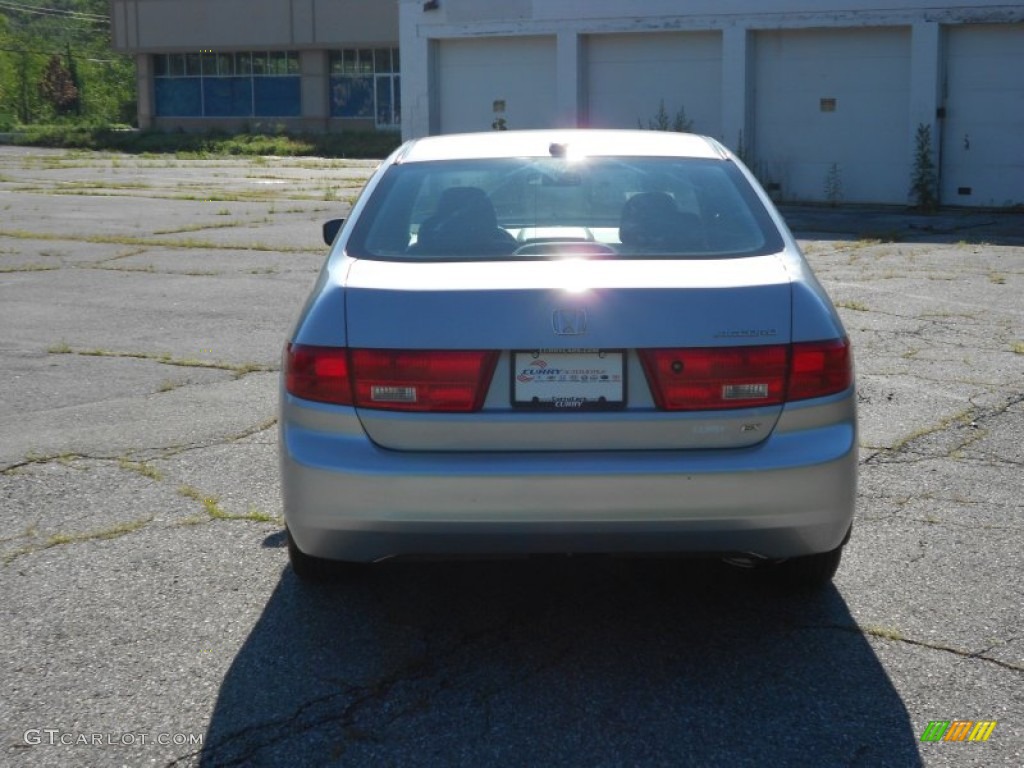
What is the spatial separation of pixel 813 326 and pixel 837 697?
1.09 m

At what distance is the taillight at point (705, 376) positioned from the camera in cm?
408

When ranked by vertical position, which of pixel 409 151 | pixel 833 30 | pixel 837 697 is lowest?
pixel 837 697

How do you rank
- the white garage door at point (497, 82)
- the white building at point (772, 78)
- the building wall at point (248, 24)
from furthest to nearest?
the building wall at point (248, 24), the white garage door at point (497, 82), the white building at point (772, 78)

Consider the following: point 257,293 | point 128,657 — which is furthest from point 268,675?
point 257,293

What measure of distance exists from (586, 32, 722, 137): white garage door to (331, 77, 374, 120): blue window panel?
32.7m

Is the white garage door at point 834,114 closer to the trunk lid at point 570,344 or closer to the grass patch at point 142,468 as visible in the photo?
the grass patch at point 142,468

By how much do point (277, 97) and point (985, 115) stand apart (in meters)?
40.9

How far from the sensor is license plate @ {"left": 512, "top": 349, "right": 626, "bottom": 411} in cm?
409

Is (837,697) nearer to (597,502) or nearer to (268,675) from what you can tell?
(597,502)

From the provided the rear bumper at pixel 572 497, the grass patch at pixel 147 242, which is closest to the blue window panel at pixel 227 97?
the grass patch at pixel 147 242

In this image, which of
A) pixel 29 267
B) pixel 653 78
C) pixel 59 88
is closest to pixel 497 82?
pixel 653 78

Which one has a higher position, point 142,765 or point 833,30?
point 833,30

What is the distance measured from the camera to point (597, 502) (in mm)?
4047

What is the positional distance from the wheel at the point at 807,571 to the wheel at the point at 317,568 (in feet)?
4.82
